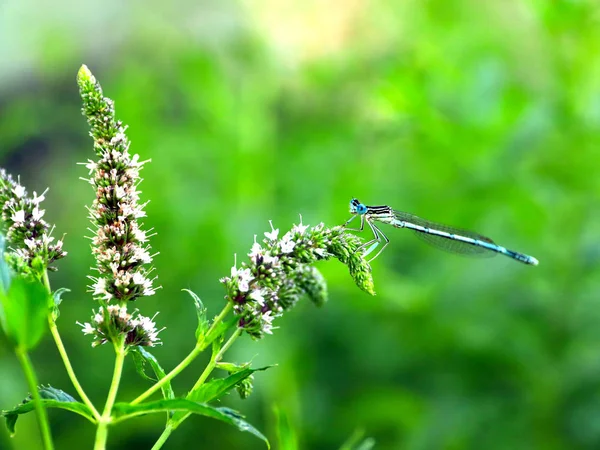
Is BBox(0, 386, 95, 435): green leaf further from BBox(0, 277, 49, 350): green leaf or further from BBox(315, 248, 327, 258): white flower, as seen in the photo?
BBox(315, 248, 327, 258): white flower

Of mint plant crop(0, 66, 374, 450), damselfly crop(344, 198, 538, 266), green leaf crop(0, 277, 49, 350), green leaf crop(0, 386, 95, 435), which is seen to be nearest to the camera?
green leaf crop(0, 277, 49, 350)

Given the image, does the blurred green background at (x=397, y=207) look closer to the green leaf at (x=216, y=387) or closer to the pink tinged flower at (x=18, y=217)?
the green leaf at (x=216, y=387)

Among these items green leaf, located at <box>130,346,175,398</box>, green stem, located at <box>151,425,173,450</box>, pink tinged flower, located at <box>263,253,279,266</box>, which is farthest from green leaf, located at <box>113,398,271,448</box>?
pink tinged flower, located at <box>263,253,279,266</box>

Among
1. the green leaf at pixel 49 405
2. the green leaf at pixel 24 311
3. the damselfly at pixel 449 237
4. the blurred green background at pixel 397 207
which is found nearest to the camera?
the green leaf at pixel 24 311

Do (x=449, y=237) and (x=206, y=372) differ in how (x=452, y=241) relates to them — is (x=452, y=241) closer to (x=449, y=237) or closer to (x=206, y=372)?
(x=449, y=237)

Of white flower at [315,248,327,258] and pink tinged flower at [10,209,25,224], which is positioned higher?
white flower at [315,248,327,258]

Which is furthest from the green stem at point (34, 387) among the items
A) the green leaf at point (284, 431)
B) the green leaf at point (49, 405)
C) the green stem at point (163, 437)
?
the green leaf at point (284, 431)
